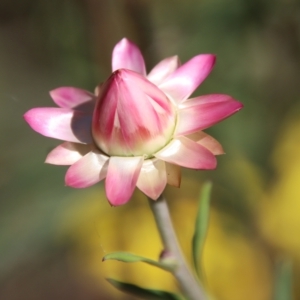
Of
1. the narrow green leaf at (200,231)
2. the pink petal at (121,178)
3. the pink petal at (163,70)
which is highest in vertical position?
the pink petal at (163,70)

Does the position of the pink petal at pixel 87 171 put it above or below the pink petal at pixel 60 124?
below

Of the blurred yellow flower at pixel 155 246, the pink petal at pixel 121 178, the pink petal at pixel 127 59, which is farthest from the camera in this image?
the blurred yellow flower at pixel 155 246

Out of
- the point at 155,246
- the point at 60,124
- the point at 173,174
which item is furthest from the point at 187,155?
the point at 155,246

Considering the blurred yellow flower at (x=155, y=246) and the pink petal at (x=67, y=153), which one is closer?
the pink petal at (x=67, y=153)

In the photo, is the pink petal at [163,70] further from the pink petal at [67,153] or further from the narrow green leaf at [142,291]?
the narrow green leaf at [142,291]

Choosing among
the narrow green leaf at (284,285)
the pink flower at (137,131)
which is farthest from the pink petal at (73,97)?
the narrow green leaf at (284,285)

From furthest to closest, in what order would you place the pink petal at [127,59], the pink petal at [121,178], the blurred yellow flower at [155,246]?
the blurred yellow flower at [155,246] → the pink petal at [127,59] → the pink petal at [121,178]
